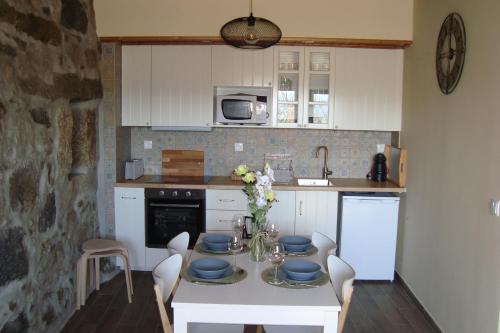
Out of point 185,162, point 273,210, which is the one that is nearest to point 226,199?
point 273,210

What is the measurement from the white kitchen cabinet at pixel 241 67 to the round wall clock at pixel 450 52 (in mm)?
1587

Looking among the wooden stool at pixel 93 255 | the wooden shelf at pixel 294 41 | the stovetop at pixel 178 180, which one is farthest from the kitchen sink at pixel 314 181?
the wooden stool at pixel 93 255

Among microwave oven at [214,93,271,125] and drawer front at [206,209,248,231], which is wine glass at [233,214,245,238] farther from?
microwave oven at [214,93,271,125]

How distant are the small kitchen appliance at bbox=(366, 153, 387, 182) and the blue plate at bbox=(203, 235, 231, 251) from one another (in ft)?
7.22

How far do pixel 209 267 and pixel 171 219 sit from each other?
199 centimetres

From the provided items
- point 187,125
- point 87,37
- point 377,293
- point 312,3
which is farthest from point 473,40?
point 87,37

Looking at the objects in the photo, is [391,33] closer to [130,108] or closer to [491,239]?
[491,239]

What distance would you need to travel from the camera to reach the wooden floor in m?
3.38

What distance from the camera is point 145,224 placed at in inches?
171

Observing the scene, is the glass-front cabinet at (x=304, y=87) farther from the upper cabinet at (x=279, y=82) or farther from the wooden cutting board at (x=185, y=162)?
the wooden cutting board at (x=185, y=162)

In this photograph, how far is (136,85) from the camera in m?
4.45

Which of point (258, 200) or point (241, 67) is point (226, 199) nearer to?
point (241, 67)

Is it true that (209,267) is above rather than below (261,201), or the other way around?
below

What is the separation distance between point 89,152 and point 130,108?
713 millimetres
